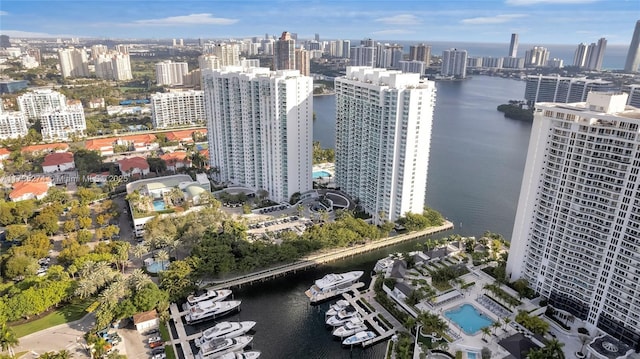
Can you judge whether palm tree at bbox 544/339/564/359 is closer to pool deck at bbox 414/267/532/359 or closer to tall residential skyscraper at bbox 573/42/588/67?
pool deck at bbox 414/267/532/359

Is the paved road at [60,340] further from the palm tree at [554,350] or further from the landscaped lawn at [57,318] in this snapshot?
the palm tree at [554,350]

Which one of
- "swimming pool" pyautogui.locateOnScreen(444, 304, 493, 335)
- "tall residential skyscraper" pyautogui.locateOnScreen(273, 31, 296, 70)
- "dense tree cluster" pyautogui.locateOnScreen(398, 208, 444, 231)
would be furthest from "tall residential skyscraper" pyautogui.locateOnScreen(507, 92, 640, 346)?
"tall residential skyscraper" pyautogui.locateOnScreen(273, 31, 296, 70)

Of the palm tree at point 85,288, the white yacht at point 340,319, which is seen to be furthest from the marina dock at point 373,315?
the palm tree at point 85,288

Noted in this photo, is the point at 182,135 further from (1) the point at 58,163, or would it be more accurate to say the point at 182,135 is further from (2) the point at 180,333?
(2) the point at 180,333

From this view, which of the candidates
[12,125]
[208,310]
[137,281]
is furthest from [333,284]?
[12,125]

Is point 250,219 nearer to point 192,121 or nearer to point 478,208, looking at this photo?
point 478,208

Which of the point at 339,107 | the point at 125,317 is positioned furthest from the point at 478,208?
the point at 125,317

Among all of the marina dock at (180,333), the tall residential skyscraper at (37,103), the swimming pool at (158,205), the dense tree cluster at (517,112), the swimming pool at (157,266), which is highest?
the tall residential skyscraper at (37,103)
